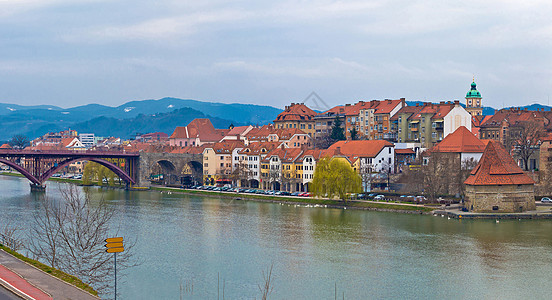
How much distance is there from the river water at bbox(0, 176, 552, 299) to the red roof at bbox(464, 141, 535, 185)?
3874 millimetres

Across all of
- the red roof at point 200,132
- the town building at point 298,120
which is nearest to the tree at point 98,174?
the red roof at point 200,132

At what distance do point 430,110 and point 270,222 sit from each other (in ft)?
130

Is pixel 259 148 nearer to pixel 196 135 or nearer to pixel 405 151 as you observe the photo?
pixel 405 151

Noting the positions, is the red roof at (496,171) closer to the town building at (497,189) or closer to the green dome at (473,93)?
the town building at (497,189)

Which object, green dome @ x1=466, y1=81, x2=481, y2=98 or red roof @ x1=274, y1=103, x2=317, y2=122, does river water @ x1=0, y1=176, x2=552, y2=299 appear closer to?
red roof @ x1=274, y1=103, x2=317, y2=122

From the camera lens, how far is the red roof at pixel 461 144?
231ft

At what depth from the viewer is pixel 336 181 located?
64062mm

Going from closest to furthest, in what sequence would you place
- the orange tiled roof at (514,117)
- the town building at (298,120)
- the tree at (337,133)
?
1. the orange tiled roof at (514,117)
2. the tree at (337,133)
3. the town building at (298,120)

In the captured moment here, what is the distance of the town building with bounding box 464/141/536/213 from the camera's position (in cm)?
5566

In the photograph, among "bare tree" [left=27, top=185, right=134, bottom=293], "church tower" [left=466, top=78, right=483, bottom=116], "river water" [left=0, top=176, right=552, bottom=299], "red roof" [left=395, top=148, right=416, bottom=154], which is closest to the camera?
"bare tree" [left=27, top=185, right=134, bottom=293]

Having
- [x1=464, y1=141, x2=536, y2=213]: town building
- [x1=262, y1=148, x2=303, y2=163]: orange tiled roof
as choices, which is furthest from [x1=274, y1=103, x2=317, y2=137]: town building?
[x1=464, y1=141, x2=536, y2=213]: town building

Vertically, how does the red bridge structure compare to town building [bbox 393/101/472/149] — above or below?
below

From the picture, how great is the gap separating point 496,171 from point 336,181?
14.3 metres

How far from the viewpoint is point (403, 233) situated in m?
47.8
